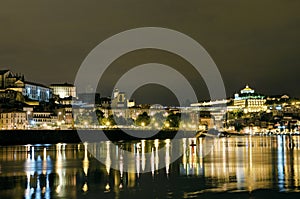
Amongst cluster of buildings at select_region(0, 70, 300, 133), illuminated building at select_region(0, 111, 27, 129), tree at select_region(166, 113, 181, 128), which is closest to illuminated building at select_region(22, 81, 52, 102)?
cluster of buildings at select_region(0, 70, 300, 133)

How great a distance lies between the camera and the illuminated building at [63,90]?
7077 inches

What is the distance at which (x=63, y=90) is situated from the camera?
18075cm

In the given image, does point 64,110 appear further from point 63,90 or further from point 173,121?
point 63,90

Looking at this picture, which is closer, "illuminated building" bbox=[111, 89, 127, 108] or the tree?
the tree

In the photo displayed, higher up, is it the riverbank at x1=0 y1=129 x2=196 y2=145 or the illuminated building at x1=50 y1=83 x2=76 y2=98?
the illuminated building at x1=50 y1=83 x2=76 y2=98

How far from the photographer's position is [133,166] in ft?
112

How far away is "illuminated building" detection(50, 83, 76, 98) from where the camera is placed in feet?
590

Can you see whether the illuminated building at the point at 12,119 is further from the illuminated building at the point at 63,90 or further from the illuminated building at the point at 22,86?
the illuminated building at the point at 63,90

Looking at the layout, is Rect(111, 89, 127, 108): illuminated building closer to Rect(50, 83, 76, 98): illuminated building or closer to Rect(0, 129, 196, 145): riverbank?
Rect(50, 83, 76, 98): illuminated building

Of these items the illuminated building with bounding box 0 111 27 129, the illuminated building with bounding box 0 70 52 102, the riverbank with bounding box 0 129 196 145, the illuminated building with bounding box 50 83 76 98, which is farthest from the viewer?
the illuminated building with bounding box 50 83 76 98

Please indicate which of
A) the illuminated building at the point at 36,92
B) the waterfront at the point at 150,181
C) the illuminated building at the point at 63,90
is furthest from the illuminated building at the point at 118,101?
the waterfront at the point at 150,181

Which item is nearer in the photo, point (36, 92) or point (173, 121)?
point (36, 92)

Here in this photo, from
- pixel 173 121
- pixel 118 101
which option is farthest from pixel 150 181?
pixel 118 101

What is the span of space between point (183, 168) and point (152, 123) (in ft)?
372
